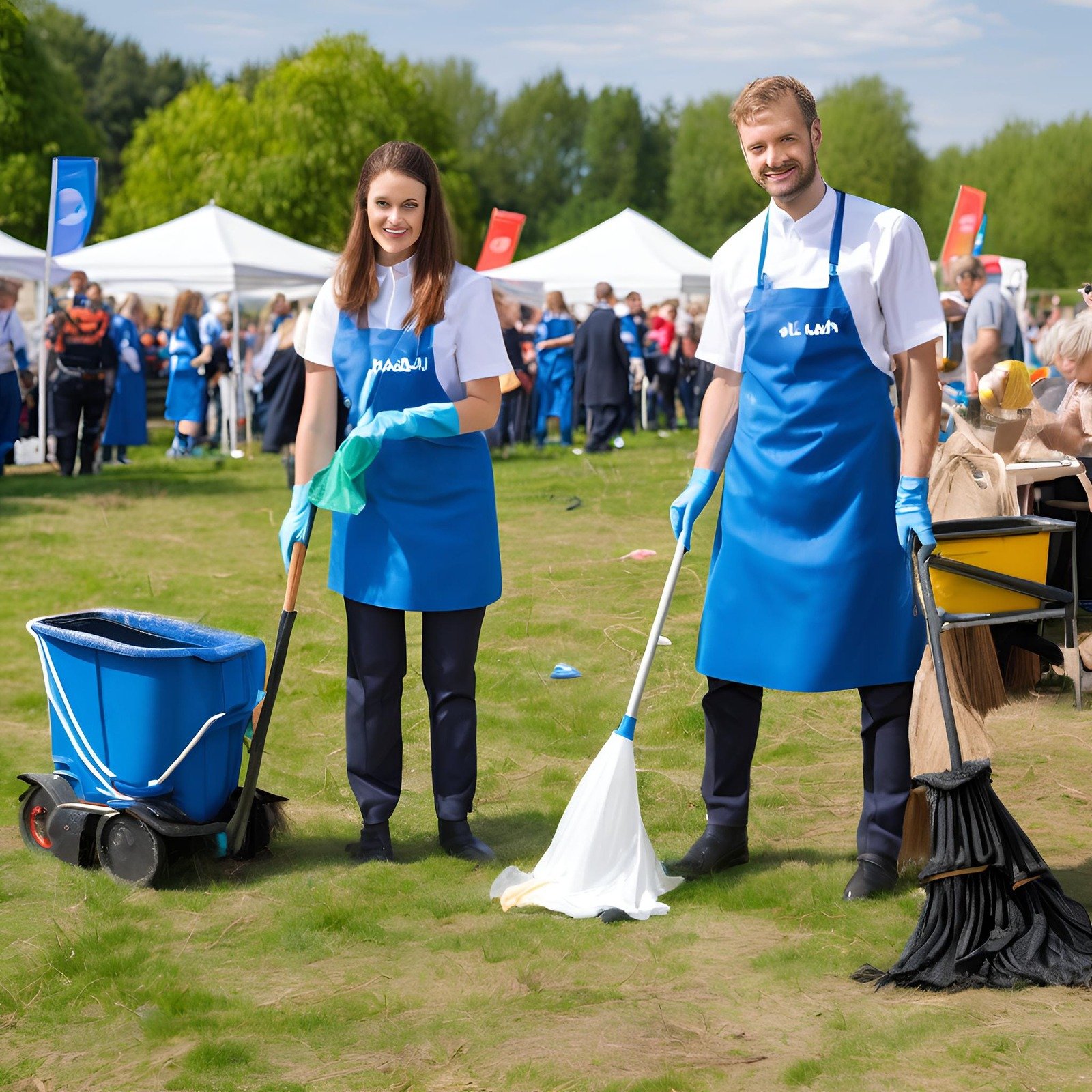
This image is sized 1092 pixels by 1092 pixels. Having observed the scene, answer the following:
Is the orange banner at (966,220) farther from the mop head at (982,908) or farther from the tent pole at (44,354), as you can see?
the mop head at (982,908)

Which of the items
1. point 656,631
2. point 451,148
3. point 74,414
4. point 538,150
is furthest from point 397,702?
point 538,150

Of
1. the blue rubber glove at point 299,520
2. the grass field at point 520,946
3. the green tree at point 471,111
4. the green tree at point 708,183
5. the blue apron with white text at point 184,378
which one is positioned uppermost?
the green tree at point 471,111

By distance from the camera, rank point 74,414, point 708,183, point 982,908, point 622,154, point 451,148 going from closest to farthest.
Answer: point 982,908, point 74,414, point 451,148, point 708,183, point 622,154

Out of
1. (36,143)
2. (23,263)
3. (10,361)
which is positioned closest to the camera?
(10,361)

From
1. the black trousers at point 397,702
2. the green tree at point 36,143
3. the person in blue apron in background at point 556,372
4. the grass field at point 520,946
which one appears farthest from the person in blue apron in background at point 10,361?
the green tree at point 36,143

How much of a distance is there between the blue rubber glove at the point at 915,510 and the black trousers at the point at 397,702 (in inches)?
46.9

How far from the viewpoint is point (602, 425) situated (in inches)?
691

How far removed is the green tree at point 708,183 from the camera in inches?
3145

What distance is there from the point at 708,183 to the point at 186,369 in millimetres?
67297

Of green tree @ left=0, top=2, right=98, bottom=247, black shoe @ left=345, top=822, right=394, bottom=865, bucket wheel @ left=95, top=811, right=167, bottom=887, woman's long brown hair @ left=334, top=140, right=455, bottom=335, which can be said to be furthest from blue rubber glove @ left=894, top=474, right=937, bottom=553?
green tree @ left=0, top=2, right=98, bottom=247

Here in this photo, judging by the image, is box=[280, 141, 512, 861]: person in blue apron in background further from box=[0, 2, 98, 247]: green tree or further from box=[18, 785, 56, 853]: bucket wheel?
box=[0, 2, 98, 247]: green tree

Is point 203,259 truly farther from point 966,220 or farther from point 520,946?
point 520,946

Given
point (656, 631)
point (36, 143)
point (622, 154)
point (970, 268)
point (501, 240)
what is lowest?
point (656, 631)

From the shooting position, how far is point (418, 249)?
4.07 meters
